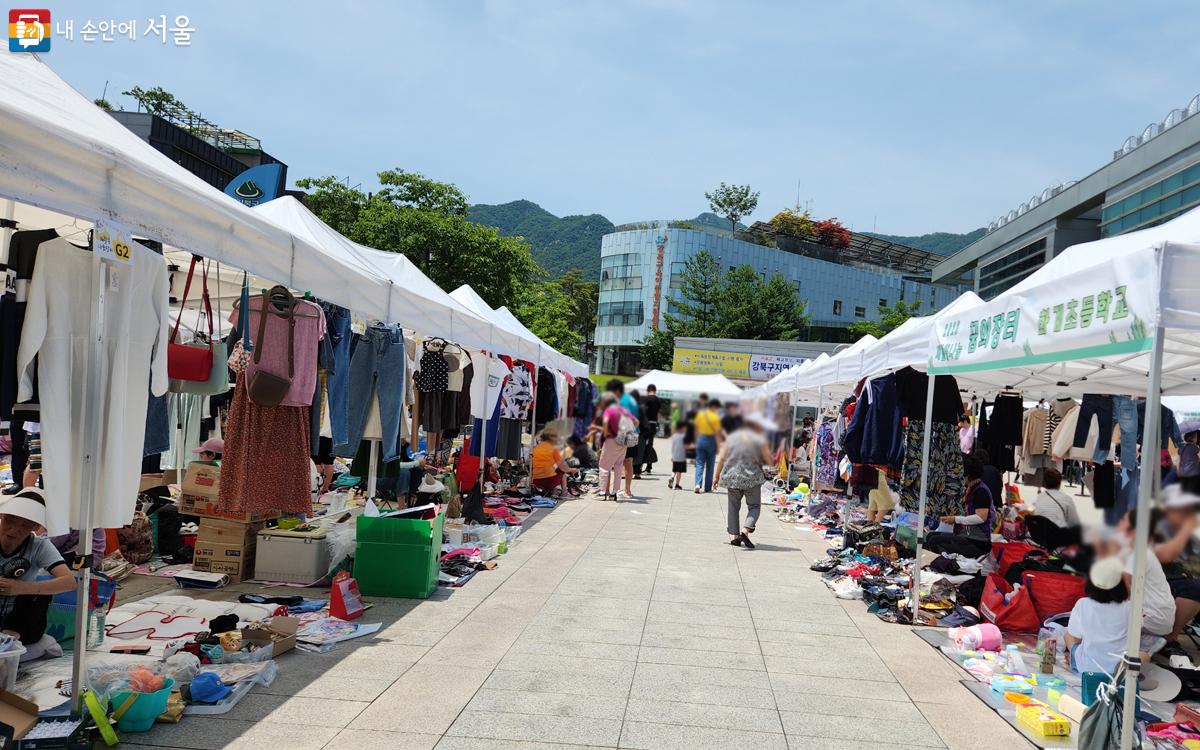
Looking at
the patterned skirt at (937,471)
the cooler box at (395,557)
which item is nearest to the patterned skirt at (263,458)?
the cooler box at (395,557)

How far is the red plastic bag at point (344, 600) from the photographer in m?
5.87

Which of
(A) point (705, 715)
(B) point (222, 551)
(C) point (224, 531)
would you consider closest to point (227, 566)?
(B) point (222, 551)

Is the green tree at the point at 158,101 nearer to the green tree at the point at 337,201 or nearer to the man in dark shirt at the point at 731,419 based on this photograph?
the green tree at the point at 337,201

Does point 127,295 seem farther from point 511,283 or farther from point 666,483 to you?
point 511,283

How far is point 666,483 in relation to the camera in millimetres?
17953

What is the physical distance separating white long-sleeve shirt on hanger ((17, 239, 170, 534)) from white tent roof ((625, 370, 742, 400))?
3.13 m

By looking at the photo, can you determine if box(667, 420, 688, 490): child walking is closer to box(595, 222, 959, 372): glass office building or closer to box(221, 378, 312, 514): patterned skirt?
box(221, 378, 312, 514): patterned skirt

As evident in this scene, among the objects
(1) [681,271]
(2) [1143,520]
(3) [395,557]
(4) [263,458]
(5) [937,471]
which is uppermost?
(1) [681,271]

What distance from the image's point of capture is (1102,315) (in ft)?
10.9

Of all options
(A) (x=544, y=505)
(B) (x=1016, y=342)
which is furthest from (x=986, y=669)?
(A) (x=544, y=505)

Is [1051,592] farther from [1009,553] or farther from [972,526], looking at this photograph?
[972,526]

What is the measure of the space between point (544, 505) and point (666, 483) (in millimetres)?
5429

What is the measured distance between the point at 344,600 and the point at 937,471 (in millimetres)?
5579

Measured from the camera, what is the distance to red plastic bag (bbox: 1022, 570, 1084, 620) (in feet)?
20.8
